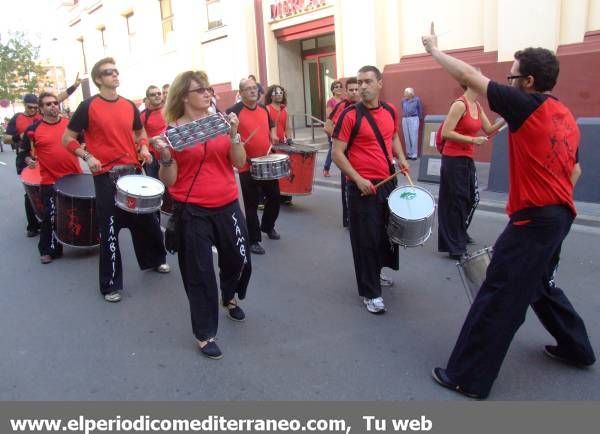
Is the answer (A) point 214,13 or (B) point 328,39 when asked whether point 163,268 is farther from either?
(A) point 214,13

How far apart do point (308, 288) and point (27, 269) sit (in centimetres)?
322

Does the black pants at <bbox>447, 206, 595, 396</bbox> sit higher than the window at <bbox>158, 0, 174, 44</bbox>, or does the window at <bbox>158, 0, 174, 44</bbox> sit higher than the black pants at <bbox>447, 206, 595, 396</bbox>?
the window at <bbox>158, 0, 174, 44</bbox>

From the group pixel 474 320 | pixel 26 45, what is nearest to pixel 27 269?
pixel 474 320

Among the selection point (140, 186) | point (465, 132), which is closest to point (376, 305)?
point (465, 132)

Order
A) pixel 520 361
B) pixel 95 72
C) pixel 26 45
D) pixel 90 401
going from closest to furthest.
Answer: pixel 90 401, pixel 520 361, pixel 95 72, pixel 26 45

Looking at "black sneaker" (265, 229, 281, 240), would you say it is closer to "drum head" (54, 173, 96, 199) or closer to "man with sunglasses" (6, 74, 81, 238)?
"drum head" (54, 173, 96, 199)

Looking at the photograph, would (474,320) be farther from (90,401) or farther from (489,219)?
(489,219)

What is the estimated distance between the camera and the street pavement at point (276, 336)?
10.9 ft

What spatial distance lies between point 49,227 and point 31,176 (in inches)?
39.8

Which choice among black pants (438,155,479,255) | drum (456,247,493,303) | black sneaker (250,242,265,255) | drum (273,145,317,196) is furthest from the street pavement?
drum (273,145,317,196)

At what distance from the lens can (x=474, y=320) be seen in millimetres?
3018

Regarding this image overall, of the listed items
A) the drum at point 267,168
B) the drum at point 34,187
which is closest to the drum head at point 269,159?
the drum at point 267,168

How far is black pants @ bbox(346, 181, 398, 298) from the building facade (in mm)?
6938

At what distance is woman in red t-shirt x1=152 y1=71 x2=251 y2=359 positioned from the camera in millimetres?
3527
